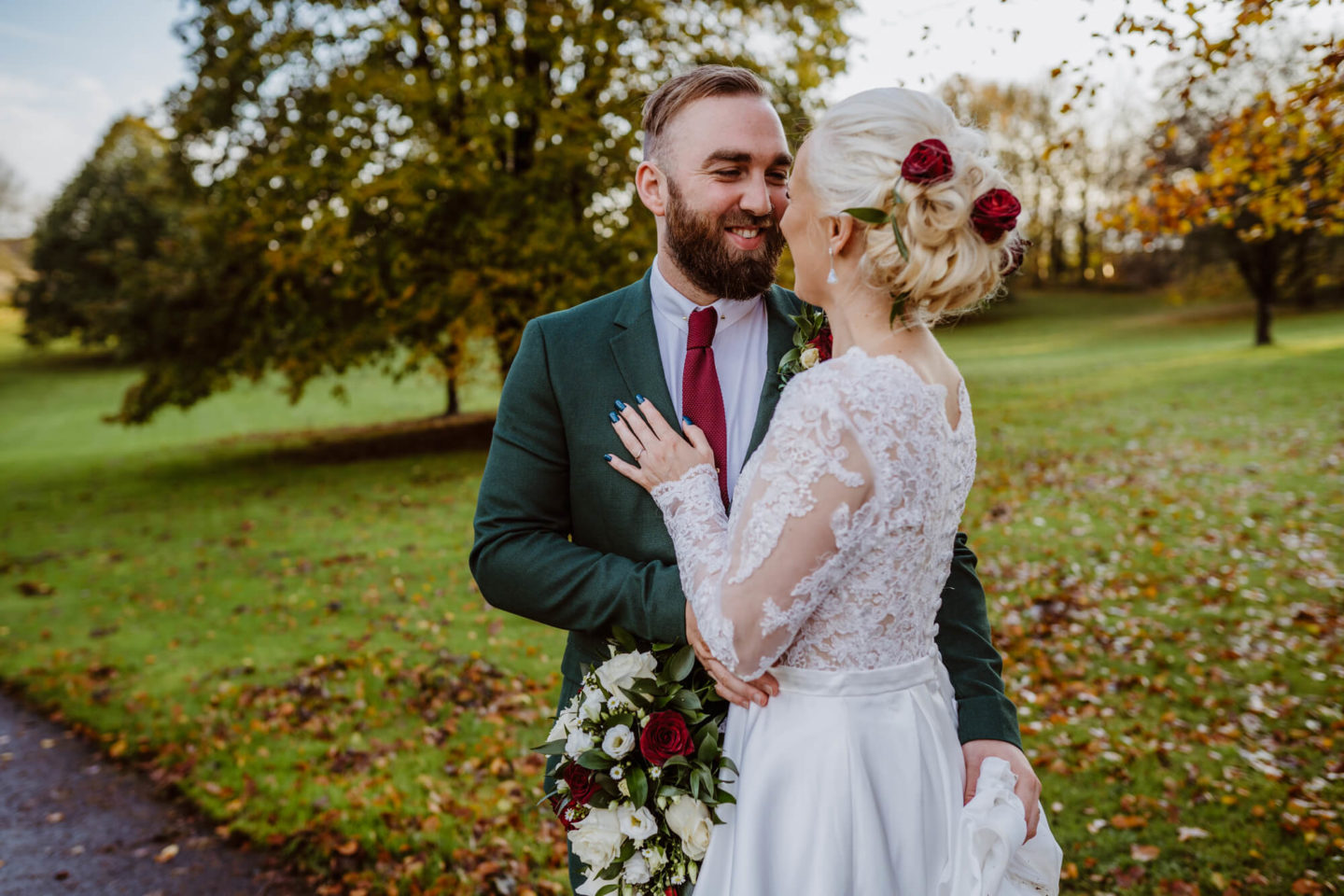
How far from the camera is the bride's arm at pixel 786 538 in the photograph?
1648mm

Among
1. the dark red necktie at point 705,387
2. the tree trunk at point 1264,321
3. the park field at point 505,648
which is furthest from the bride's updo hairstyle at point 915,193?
the tree trunk at point 1264,321

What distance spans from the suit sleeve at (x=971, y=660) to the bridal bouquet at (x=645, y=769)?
64 cm

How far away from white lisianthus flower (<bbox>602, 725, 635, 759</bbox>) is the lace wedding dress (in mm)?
244

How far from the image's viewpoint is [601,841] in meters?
2.08

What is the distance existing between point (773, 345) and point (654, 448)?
539 mm

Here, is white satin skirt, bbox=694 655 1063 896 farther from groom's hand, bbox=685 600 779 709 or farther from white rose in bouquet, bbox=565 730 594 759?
white rose in bouquet, bbox=565 730 594 759

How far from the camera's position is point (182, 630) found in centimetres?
855

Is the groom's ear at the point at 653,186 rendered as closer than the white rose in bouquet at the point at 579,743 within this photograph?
No

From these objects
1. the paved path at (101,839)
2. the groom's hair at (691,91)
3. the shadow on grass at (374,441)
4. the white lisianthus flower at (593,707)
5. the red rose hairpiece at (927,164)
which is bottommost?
the shadow on grass at (374,441)

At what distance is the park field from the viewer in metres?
4.89

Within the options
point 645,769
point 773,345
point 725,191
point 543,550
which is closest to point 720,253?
point 725,191

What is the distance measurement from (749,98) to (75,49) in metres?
36.2

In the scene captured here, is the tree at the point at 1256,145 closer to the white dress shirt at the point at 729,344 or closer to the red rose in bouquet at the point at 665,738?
the white dress shirt at the point at 729,344

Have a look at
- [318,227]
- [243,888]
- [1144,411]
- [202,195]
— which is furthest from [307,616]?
[1144,411]
